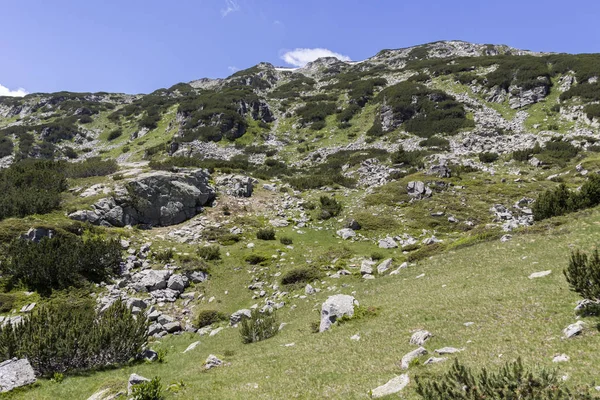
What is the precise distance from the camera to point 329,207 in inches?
1531

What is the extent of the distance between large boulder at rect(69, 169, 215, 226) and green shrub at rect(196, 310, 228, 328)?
54.9 ft

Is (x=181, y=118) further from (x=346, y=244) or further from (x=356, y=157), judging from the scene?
(x=346, y=244)

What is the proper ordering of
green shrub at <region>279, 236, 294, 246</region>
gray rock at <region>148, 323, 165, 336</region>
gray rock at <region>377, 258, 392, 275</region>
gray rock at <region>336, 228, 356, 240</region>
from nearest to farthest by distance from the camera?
1. gray rock at <region>148, 323, 165, 336</region>
2. gray rock at <region>377, 258, 392, 275</region>
3. green shrub at <region>279, 236, 294, 246</region>
4. gray rock at <region>336, 228, 356, 240</region>

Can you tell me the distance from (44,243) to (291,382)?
21.7 m

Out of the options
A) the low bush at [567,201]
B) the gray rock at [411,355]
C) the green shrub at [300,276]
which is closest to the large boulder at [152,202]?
the green shrub at [300,276]

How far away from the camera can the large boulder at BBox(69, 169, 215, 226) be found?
32.2m

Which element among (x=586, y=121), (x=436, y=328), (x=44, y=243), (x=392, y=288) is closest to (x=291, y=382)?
(x=436, y=328)

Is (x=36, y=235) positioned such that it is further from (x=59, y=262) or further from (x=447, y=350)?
(x=447, y=350)

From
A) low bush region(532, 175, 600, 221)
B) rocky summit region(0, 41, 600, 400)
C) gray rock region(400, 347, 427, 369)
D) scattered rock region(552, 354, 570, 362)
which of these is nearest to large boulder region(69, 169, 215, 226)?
rocky summit region(0, 41, 600, 400)

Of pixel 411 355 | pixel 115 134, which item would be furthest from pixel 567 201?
pixel 115 134

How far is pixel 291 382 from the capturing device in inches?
386

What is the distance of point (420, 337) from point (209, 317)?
1398 cm

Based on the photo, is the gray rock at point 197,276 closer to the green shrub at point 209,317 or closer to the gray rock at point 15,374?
the green shrub at point 209,317

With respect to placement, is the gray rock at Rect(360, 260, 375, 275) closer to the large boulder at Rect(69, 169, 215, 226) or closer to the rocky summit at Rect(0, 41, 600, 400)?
the rocky summit at Rect(0, 41, 600, 400)
